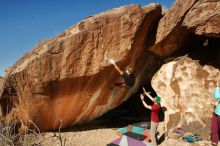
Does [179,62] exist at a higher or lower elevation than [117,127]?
higher

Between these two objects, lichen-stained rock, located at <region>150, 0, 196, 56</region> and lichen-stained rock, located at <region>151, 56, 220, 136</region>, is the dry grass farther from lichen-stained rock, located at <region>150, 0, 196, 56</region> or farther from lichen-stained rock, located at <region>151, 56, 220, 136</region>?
lichen-stained rock, located at <region>150, 0, 196, 56</region>

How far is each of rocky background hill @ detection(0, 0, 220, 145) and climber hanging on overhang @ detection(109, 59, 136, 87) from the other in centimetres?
12

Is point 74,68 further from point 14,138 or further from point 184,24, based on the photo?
point 184,24

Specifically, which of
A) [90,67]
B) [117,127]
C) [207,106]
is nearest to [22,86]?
[90,67]

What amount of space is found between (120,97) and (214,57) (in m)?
2.43

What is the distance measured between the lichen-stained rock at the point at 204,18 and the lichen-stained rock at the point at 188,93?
92 cm

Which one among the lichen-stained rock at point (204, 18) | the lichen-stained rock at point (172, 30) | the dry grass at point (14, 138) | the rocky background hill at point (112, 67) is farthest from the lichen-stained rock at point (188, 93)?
the dry grass at point (14, 138)

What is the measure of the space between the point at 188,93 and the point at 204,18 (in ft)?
5.38

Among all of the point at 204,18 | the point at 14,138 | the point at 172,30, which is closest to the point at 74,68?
the point at 14,138

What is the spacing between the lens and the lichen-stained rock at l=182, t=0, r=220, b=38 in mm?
5480

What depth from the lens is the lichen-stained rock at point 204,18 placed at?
5.48 meters

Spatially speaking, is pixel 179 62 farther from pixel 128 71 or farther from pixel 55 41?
pixel 55 41

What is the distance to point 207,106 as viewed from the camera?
5934 millimetres

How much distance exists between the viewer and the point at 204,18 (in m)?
5.58
